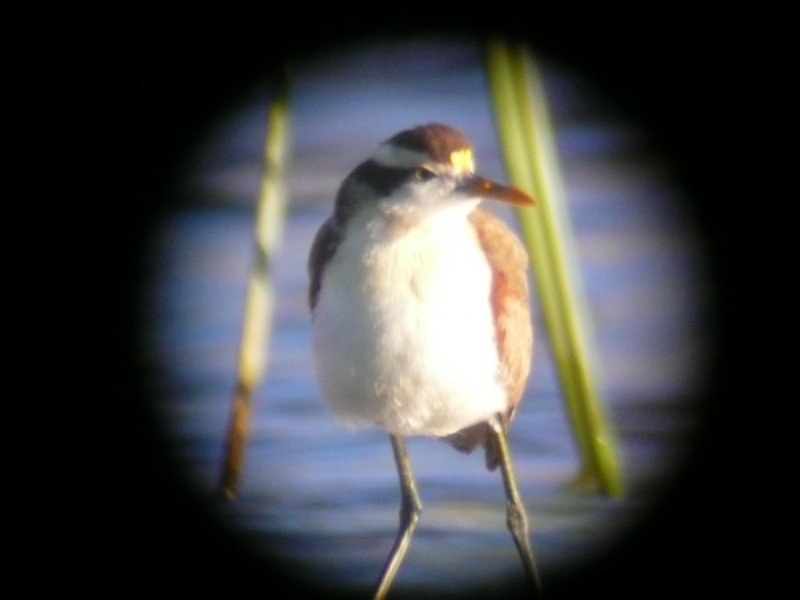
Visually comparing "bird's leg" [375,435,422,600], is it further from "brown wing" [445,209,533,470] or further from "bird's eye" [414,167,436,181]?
"bird's eye" [414,167,436,181]

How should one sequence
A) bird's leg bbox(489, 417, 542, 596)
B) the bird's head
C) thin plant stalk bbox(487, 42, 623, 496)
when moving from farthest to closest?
bird's leg bbox(489, 417, 542, 596), the bird's head, thin plant stalk bbox(487, 42, 623, 496)

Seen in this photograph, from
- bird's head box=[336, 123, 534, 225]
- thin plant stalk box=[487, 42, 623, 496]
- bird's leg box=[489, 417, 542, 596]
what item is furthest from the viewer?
bird's leg box=[489, 417, 542, 596]

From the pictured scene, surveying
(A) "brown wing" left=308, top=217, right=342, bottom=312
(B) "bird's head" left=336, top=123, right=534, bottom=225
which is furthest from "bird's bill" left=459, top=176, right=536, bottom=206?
(A) "brown wing" left=308, top=217, right=342, bottom=312

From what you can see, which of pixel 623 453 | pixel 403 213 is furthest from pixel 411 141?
pixel 623 453

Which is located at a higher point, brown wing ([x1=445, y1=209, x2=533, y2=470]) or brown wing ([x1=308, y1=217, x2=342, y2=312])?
brown wing ([x1=308, y1=217, x2=342, y2=312])

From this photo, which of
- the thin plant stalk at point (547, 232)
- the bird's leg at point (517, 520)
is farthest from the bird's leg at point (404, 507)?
the thin plant stalk at point (547, 232)

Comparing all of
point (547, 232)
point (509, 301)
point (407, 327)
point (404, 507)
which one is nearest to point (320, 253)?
point (407, 327)

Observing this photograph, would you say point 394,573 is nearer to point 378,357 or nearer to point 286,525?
point 286,525
